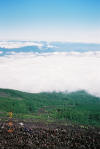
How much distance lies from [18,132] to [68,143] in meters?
21.0

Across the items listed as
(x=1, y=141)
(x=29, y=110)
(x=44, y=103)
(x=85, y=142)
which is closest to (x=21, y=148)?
(x=1, y=141)

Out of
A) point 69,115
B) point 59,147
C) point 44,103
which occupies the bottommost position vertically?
point 59,147

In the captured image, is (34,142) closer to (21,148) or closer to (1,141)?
(21,148)

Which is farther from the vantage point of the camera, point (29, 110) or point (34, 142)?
point (29, 110)

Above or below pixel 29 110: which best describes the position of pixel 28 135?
below

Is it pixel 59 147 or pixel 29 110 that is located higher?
pixel 29 110

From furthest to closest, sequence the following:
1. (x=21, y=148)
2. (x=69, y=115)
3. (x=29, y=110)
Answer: (x=29, y=110)
(x=69, y=115)
(x=21, y=148)

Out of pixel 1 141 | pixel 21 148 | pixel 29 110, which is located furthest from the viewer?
pixel 29 110

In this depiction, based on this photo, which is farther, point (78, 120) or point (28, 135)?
point (78, 120)

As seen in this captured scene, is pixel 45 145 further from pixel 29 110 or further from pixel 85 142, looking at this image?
pixel 29 110

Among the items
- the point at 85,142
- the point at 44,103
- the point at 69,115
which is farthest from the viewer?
the point at 44,103

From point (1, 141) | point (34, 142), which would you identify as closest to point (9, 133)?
point (1, 141)

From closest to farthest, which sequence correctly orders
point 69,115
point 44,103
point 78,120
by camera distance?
point 78,120, point 69,115, point 44,103

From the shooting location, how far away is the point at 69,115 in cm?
14425
